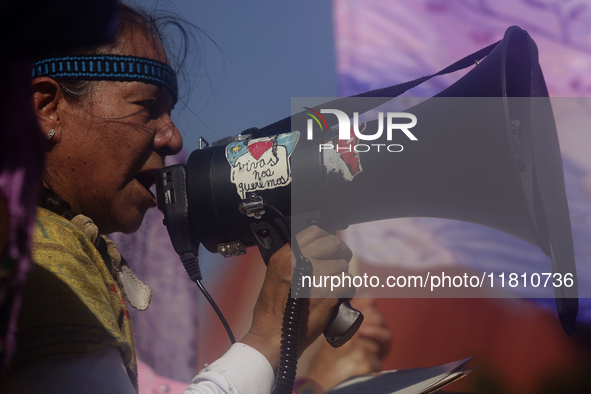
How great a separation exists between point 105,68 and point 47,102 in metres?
0.13

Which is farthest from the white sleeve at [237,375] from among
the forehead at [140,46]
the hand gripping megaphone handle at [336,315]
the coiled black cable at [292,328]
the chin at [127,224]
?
the forehead at [140,46]

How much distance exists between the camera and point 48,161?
2.89ft

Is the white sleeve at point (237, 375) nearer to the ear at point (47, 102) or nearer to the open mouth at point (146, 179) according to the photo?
the open mouth at point (146, 179)

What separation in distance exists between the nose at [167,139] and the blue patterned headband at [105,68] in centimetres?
9

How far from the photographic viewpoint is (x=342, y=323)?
3.02ft

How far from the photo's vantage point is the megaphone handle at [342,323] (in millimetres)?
917

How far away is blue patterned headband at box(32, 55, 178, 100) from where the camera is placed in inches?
35.2

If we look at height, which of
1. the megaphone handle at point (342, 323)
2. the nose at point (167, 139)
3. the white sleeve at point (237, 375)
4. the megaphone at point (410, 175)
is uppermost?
the nose at point (167, 139)

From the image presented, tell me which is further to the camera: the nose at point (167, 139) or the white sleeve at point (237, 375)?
the nose at point (167, 139)

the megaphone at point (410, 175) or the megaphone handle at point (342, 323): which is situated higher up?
the megaphone at point (410, 175)

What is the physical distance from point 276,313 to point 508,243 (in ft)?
3.55

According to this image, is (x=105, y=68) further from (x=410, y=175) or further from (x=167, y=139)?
(x=410, y=175)

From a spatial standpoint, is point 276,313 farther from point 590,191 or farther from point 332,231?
point 590,191

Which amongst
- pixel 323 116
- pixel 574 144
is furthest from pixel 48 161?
pixel 574 144
